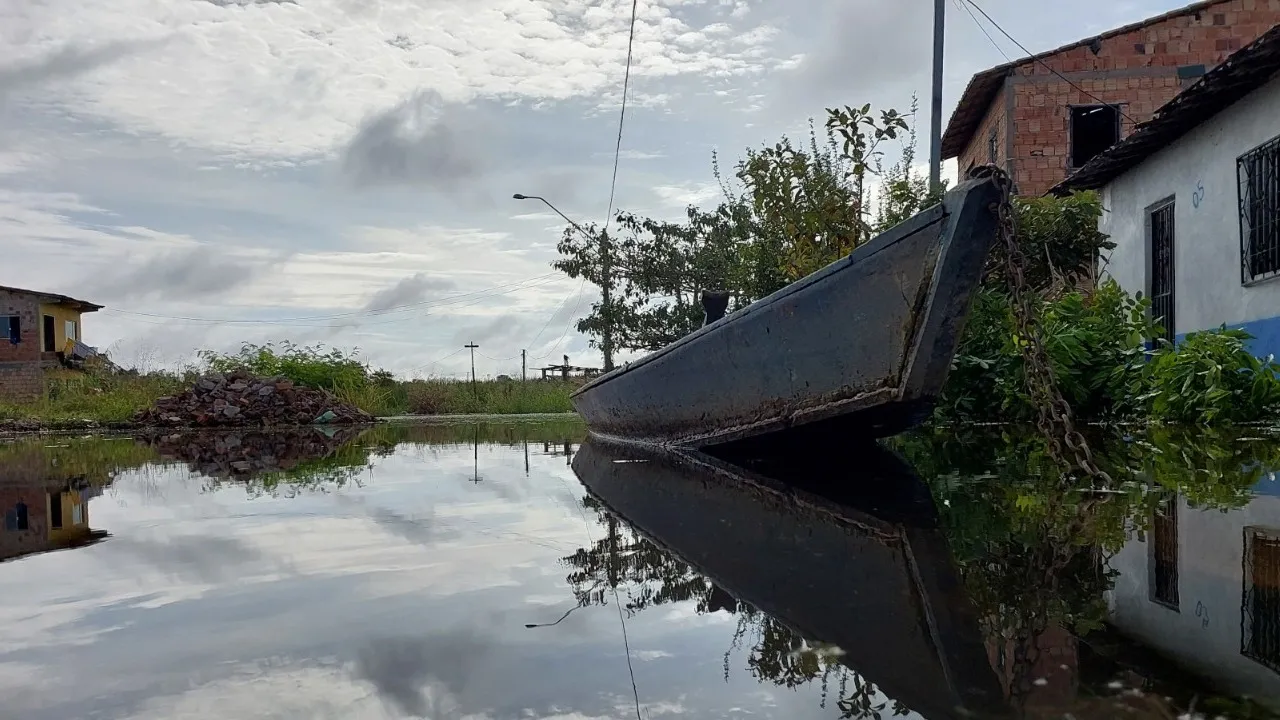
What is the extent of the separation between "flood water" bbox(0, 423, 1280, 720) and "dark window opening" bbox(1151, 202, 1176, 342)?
6.20 meters

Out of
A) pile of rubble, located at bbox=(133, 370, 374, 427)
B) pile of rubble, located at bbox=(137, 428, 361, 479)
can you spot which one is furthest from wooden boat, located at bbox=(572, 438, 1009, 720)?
pile of rubble, located at bbox=(133, 370, 374, 427)

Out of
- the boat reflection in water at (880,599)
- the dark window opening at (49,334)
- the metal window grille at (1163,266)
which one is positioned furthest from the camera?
the dark window opening at (49,334)

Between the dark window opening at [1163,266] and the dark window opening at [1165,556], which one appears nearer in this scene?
the dark window opening at [1165,556]

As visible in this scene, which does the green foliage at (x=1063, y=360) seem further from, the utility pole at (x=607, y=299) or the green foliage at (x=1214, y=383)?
the utility pole at (x=607, y=299)

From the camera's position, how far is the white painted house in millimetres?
7430

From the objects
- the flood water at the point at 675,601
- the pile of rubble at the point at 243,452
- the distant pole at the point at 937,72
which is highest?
the distant pole at the point at 937,72

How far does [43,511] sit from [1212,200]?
9.54 metres

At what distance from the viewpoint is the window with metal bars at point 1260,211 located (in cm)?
741

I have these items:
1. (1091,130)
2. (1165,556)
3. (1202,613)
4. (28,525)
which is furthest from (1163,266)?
(28,525)

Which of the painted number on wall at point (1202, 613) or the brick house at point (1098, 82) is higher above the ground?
the brick house at point (1098, 82)

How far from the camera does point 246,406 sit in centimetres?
1669

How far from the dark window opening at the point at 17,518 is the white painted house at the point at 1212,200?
8269 mm

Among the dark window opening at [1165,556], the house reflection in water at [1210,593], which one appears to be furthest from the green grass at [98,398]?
the house reflection in water at [1210,593]

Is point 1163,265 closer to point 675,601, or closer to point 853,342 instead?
point 853,342
